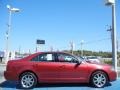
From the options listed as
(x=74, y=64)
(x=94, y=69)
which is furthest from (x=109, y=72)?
(x=74, y=64)

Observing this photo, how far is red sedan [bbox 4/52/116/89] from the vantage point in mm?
12766

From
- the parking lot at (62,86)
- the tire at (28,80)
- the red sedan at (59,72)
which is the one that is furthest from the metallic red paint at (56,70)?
the parking lot at (62,86)

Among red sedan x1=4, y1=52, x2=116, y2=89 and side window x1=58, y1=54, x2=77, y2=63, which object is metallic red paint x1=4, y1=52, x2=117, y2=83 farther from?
side window x1=58, y1=54, x2=77, y2=63

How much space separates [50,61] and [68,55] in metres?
0.75

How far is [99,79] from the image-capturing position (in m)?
12.8

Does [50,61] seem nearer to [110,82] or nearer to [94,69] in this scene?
[94,69]

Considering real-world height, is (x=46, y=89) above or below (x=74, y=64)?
below

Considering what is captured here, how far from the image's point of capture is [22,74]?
12758mm

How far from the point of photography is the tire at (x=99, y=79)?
12789 millimetres

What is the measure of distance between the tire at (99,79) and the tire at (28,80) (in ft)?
7.53

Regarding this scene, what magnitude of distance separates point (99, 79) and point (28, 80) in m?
2.76

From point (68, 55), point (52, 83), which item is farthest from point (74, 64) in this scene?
point (52, 83)

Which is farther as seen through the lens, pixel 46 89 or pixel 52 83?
pixel 52 83

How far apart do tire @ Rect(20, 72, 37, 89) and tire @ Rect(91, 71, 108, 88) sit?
230cm
